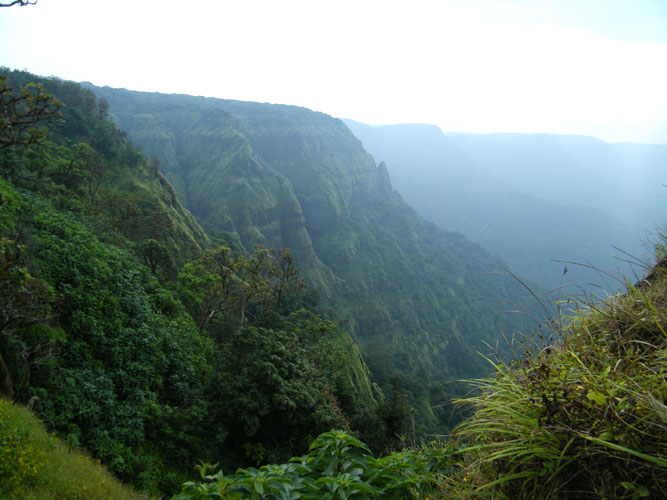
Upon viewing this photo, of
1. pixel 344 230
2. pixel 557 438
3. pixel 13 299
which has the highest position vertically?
pixel 557 438

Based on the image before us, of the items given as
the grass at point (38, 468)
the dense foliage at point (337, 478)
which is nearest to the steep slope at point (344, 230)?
the grass at point (38, 468)

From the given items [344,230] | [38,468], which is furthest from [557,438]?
[344,230]

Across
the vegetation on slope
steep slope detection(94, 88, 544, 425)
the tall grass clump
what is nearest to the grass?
the vegetation on slope

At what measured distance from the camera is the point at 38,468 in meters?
4.28

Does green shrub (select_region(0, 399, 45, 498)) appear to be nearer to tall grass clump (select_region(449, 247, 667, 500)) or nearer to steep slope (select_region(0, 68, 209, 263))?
tall grass clump (select_region(449, 247, 667, 500))

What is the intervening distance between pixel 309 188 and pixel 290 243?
29909 mm

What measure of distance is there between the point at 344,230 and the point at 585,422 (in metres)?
101

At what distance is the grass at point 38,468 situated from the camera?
12.9 ft

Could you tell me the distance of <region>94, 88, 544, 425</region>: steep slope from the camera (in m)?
72.6

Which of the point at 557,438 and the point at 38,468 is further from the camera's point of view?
the point at 38,468

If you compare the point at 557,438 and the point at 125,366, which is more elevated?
the point at 557,438

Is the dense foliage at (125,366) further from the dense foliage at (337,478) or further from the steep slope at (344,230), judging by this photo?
the steep slope at (344,230)

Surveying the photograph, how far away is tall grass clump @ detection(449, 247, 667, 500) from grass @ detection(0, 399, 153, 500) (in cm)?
479

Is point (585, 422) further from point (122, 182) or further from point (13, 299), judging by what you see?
point (122, 182)
